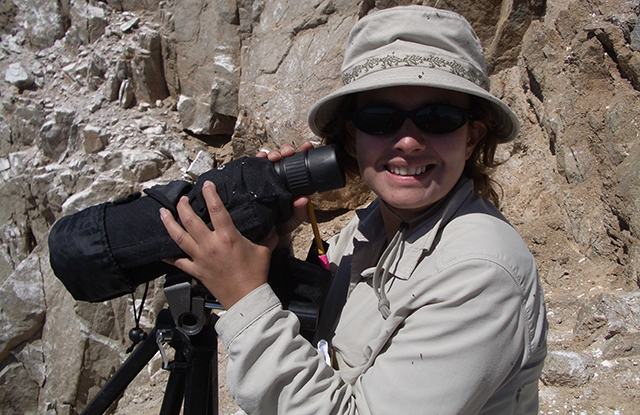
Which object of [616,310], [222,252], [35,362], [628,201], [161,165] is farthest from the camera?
[161,165]

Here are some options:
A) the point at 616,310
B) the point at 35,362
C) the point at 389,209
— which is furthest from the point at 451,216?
the point at 35,362

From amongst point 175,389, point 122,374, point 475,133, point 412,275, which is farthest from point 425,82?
point 122,374

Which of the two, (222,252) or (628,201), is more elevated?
(222,252)

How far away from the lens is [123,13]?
5.37 meters

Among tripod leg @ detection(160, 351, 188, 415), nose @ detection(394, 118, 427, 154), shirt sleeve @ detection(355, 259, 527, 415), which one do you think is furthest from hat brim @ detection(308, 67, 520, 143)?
tripod leg @ detection(160, 351, 188, 415)

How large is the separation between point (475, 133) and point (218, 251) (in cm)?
77

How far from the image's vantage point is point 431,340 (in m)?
0.81

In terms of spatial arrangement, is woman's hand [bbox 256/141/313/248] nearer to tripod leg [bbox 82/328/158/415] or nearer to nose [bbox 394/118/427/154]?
nose [bbox 394/118/427/154]

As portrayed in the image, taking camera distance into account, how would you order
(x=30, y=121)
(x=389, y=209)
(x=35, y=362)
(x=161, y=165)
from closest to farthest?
(x=389, y=209)
(x=35, y=362)
(x=161, y=165)
(x=30, y=121)

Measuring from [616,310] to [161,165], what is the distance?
4.15 metres

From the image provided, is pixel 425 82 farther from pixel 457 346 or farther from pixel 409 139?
pixel 457 346

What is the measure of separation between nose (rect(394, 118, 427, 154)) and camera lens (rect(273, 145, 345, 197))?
0.21m

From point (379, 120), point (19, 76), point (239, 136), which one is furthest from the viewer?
point (19, 76)

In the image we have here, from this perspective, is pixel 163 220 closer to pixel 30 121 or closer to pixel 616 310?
pixel 616 310
